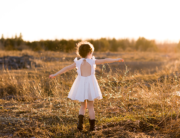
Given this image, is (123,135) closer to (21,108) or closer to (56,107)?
(56,107)

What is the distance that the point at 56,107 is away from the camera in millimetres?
4613

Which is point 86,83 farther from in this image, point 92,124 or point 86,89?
point 92,124

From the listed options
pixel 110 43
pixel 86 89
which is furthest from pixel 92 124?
pixel 110 43

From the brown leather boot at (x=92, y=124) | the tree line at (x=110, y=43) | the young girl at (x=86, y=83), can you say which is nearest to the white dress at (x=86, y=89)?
the young girl at (x=86, y=83)

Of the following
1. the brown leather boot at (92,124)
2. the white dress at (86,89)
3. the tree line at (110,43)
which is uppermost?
the tree line at (110,43)

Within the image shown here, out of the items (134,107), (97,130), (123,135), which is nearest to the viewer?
(123,135)

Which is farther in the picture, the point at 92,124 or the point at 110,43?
the point at 110,43

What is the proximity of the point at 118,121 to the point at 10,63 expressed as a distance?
13.1m

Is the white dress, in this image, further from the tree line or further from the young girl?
the tree line

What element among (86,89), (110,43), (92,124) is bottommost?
(92,124)

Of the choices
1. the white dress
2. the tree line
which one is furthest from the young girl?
the tree line

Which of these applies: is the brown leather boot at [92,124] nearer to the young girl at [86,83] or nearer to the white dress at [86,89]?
the young girl at [86,83]

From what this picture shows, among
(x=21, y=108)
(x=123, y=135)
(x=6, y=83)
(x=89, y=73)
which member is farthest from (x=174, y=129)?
(x=6, y=83)

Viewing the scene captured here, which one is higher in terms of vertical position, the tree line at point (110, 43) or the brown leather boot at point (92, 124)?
the tree line at point (110, 43)
